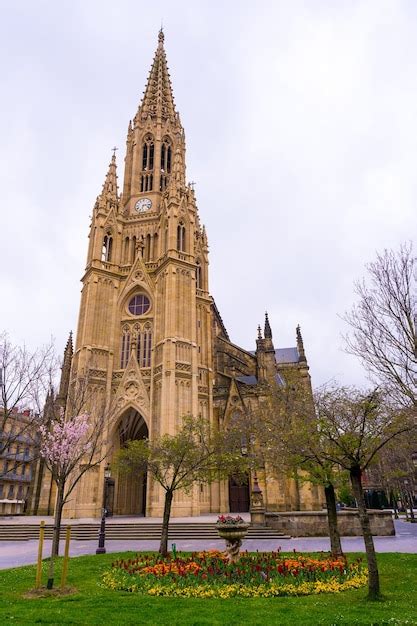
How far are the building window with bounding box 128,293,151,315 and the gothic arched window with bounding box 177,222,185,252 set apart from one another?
5491mm

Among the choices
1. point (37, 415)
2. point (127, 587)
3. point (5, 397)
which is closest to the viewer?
point (127, 587)

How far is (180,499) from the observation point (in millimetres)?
30031

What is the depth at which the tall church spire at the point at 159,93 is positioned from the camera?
51.4 metres

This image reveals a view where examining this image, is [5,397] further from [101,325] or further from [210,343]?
[210,343]

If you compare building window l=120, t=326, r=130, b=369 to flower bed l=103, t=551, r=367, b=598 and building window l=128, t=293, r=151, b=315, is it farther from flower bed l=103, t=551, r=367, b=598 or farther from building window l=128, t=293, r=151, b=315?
flower bed l=103, t=551, r=367, b=598

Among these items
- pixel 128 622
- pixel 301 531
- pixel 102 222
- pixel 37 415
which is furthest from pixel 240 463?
pixel 102 222

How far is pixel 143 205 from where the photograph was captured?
45.2 m

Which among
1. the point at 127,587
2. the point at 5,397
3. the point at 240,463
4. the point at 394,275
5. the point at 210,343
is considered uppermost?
the point at 210,343

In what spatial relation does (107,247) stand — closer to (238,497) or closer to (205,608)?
(238,497)

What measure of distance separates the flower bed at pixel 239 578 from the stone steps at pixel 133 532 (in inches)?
423

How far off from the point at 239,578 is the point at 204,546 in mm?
9434

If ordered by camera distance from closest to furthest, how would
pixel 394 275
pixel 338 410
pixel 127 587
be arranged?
pixel 127 587, pixel 338 410, pixel 394 275

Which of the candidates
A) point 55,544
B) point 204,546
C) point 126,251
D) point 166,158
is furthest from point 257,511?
point 166,158

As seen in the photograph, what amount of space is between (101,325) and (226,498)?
56.7 feet
